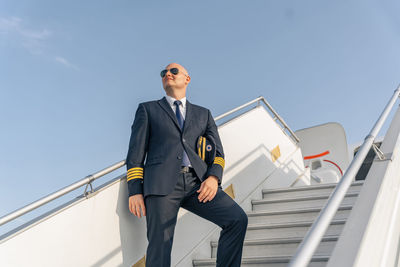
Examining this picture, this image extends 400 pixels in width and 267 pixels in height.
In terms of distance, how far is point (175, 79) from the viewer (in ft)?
8.43

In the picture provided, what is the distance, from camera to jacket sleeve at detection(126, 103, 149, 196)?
2244 millimetres

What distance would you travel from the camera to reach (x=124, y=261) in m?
2.45

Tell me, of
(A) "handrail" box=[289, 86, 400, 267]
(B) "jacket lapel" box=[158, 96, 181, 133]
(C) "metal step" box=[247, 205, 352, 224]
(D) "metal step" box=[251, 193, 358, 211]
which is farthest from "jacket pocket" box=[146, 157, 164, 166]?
(D) "metal step" box=[251, 193, 358, 211]

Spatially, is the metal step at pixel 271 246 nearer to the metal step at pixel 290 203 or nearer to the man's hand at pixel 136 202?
the metal step at pixel 290 203

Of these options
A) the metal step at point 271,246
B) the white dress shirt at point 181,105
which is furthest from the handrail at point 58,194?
the metal step at point 271,246

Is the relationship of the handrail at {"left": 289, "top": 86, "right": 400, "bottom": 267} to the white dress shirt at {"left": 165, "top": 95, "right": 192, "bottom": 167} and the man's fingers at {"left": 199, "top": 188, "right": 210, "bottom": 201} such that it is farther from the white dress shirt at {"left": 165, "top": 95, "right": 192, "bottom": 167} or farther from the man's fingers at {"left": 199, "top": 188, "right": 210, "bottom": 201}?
the white dress shirt at {"left": 165, "top": 95, "right": 192, "bottom": 167}

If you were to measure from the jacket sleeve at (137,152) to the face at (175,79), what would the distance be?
0.83ft

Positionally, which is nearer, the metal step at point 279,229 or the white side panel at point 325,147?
the metal step at point 279,229

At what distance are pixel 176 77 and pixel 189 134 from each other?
1.32ft

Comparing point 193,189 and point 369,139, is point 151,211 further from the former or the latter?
point 369,139

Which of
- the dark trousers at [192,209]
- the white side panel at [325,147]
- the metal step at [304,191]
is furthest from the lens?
the white side panel at [325,147]

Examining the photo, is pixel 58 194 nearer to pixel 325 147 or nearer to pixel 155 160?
pixel 155 160

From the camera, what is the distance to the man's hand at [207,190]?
225 centimetres

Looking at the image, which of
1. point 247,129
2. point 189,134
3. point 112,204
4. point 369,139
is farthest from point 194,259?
point 247,129
